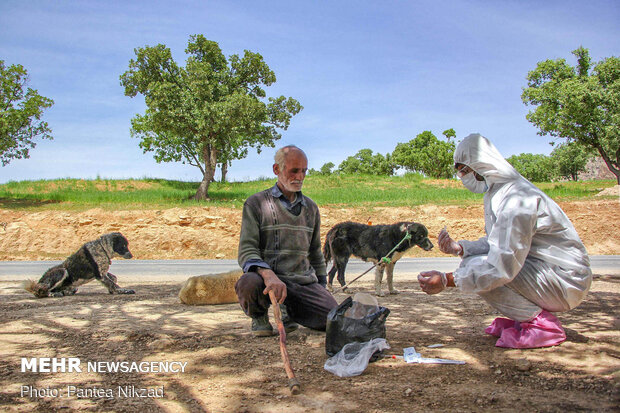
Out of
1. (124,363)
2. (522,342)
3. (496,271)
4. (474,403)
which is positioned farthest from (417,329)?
(124,363)

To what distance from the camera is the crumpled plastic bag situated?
11.5 feet

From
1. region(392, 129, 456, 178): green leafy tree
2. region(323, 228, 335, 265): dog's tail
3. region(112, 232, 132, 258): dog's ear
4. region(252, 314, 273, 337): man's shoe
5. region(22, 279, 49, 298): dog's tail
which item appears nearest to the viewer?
region(252, 314, 273, 337): man's shoe

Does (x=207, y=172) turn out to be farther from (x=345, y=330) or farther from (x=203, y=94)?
(x=345, y=330)

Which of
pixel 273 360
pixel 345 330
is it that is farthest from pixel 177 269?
pixel 345 330

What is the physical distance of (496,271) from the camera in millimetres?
3703

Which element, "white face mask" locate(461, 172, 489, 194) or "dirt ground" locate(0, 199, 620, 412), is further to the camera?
"white face mask" locate(461, 172, 489, 194)

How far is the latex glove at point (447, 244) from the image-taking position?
13.6 feet

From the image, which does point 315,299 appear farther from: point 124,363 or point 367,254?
point 367,254

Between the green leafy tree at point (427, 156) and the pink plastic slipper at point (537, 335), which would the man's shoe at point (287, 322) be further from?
the green leafy tree at point (427, 156)

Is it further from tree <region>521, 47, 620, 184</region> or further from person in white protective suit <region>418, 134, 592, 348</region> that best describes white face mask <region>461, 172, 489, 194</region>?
tree <region>521, 47, 620, 184</region>
